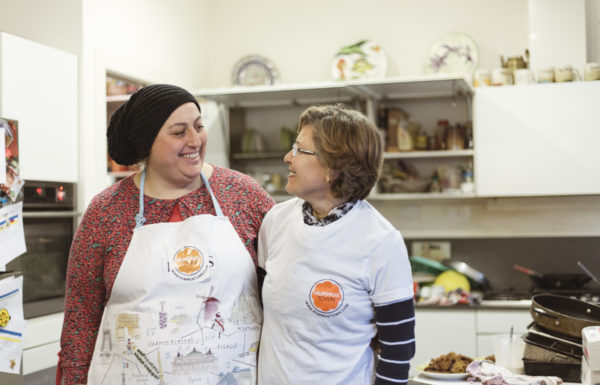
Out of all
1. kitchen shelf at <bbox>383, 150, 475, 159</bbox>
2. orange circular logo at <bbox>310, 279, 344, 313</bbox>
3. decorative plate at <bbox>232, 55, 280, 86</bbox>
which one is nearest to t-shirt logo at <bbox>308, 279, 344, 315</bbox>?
orange circular logo at <bbox>310, 279, 344, 313</bbox>

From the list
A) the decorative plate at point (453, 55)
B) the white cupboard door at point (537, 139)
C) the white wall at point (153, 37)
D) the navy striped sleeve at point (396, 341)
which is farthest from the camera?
the decorative plate at point (453, 55)

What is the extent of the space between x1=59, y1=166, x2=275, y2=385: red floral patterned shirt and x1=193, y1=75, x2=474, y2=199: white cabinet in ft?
8.08

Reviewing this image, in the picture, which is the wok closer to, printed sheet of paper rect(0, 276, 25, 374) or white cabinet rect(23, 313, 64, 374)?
printed sheet of paper rect(0, 276, 25, 374)

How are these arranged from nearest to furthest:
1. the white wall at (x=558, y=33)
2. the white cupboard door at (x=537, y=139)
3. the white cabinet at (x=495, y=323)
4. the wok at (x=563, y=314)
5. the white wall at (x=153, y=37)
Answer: the wok at (x=563, y=314), the white wall at (x=153, y=37), the white cabinet at (x=495, y=323), the white cupboard door at (x=537, y=139), the white wall at (x=558, y=33)

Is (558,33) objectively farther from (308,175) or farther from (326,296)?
(326,296)

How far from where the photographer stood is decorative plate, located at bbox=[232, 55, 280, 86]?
4.83 m

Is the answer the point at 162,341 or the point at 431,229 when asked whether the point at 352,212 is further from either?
the point at 431,229

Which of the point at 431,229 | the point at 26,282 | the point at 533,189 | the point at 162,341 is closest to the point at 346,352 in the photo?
the point at 162,341

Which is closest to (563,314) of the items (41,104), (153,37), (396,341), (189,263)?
(396,341)

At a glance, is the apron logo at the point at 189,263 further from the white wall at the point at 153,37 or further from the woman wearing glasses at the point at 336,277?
the white wall at the point at 153,37

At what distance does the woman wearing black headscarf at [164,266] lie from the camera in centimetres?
153

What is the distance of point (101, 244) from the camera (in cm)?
162

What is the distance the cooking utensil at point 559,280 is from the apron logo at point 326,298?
3.08 m

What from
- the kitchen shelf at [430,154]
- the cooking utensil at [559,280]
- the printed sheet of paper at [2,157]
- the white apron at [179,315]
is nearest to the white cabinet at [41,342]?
the printed sheet of paper at [2,157]
